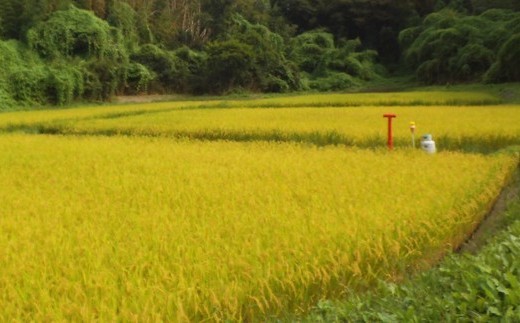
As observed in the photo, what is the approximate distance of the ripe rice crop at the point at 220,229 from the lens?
244 cm

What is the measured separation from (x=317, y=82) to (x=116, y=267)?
3054 cm

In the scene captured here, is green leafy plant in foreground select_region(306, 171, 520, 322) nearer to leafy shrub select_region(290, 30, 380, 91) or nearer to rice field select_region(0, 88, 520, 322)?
rice field select_region(0, 88, 520, 322)

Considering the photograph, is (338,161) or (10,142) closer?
(338,161)

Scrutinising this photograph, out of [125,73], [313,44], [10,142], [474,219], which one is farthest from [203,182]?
[313,44]

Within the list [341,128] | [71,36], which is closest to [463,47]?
[71,36]

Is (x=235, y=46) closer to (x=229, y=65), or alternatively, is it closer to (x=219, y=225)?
(x=229, y=65)

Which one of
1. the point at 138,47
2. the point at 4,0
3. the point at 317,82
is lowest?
the point at 317,82

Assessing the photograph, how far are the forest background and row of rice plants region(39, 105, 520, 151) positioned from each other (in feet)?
34.1

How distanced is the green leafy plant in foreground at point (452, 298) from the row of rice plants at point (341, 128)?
20.7 ft

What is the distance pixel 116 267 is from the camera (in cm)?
279

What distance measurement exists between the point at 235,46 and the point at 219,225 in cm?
2533

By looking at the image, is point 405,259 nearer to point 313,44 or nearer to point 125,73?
point 125,73

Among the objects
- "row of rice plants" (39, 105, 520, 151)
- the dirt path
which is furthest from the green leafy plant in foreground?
"row of rice plants" (39, 105, 520, 151)

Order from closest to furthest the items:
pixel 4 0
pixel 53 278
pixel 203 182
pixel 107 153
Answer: pixel 53 278
pixel 203 182
pixel 107 153
pixel 4 0
